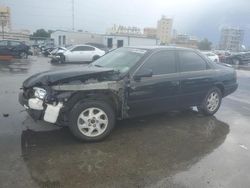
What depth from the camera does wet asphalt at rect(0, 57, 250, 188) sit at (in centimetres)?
365

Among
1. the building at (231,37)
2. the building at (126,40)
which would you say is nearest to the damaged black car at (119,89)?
the building at (126,40)

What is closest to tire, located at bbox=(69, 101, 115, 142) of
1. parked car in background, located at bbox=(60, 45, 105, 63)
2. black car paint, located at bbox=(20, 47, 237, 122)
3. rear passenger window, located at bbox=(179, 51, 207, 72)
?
black car paint, located at bbox=(20, 47, 237, 122)

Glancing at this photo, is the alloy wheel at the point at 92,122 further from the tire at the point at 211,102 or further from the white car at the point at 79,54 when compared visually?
the white car at the point at 79,54

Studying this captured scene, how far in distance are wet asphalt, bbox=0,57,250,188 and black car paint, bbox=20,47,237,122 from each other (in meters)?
0.49

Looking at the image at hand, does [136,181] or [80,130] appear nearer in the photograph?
[136,181]

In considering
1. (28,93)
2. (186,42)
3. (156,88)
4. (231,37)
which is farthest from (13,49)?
(231,37)

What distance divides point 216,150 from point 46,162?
2712 millimetres

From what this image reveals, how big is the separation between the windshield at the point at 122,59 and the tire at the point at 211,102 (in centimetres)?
200

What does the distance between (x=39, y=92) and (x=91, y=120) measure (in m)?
0.94

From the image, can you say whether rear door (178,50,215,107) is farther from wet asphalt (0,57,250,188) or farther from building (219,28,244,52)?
building (219,28,244,52)

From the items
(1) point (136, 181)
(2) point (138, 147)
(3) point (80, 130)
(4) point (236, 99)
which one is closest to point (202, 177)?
(1) point (136, 181)

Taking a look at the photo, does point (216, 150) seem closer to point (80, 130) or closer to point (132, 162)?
point (132, 162)

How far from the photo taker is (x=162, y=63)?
18.5 ft

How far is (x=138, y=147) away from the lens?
4695 millimetres
